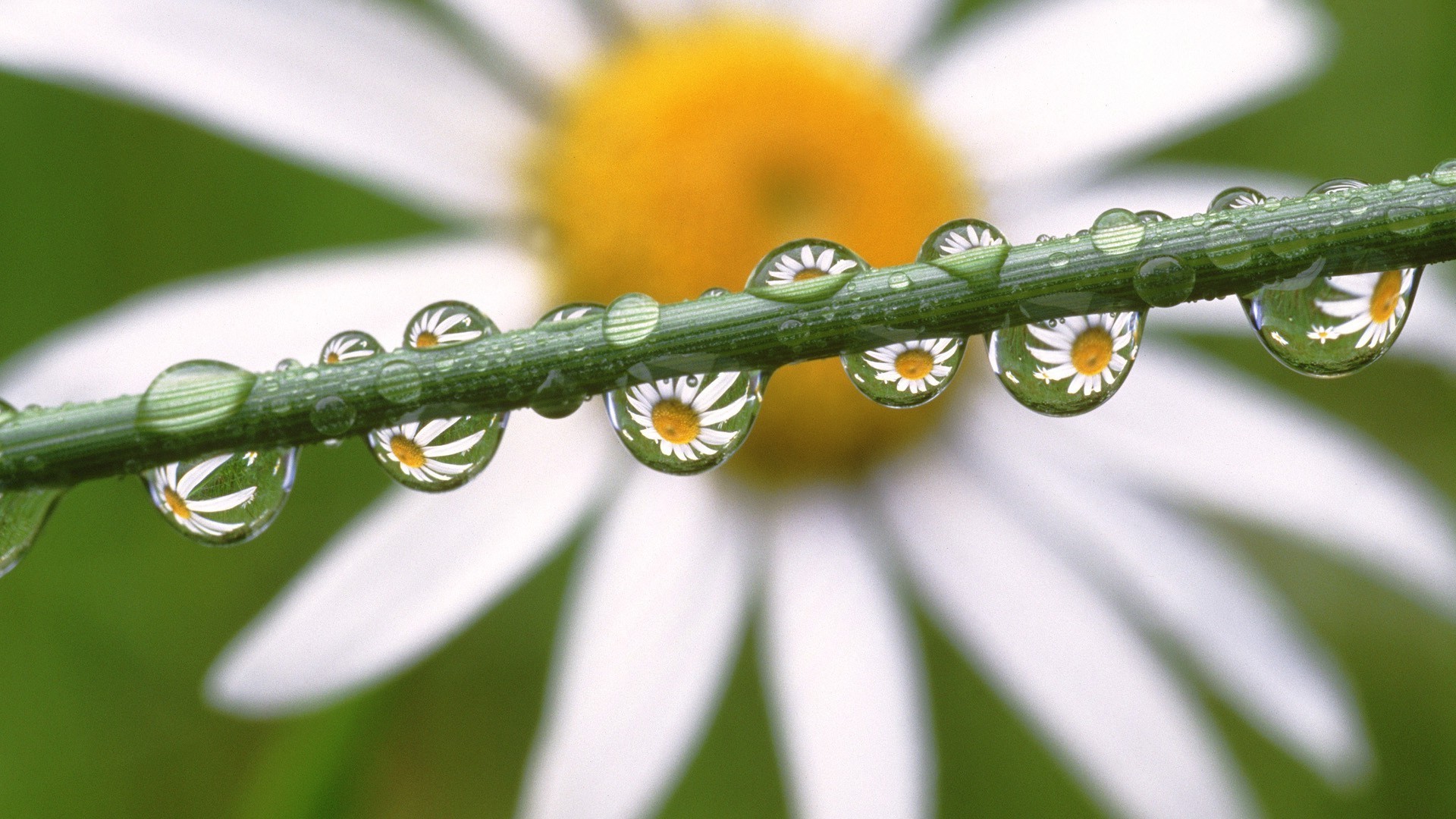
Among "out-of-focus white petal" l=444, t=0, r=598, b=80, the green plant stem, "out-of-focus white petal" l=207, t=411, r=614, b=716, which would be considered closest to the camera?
the green plant stem

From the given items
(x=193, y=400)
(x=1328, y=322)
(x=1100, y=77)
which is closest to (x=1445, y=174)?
(x=1328, y=322)

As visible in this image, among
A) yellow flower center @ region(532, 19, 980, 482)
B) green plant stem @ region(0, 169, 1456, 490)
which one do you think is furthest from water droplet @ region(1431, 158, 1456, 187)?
yellow flower center @ region(532, 19, 980, 482)

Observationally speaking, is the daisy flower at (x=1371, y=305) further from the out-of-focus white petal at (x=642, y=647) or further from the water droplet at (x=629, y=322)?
the out-of-focus white petal at (x=642, y=647)

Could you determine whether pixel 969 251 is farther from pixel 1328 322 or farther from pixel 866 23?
pixel 866 23

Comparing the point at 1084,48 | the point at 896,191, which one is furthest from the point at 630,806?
the point at 1084,48

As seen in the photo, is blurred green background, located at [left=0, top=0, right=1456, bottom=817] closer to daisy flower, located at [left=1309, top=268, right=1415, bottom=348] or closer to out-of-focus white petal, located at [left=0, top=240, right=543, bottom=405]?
out-of-focus white petal, located at [left=0, top=240, right=543, bottom=405]
